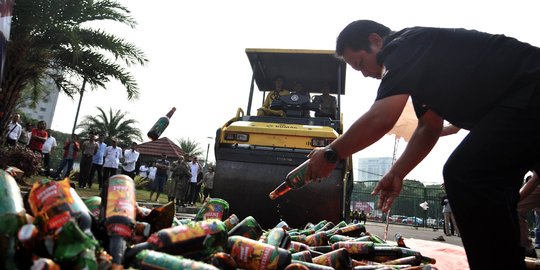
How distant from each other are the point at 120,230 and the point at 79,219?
0.18m

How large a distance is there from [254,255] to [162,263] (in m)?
0.60

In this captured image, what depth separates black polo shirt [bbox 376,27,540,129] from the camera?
6.27 ft

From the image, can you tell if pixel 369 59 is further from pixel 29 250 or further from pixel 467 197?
pixel 29 250

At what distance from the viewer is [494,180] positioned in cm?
180

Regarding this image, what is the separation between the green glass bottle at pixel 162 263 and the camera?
Answer: 1.71m

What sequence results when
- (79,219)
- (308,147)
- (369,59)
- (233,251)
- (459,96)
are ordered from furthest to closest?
(308,147)
(369,59)
(233,251)
(459,96)
(79,219)

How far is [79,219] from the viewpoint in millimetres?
1762

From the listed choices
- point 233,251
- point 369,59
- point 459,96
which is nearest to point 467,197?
point 459,96

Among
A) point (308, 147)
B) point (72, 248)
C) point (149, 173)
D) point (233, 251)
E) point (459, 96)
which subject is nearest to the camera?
point (72, 248)

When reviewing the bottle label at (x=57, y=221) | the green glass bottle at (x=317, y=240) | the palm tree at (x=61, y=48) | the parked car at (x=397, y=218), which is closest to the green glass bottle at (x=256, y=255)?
the bottle label at (x=57, y=221)

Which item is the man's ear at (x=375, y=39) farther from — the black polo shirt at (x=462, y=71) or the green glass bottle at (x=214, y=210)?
the green glass bottle at (x=214, y=210)

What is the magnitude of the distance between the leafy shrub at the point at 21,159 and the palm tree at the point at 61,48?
1.05m

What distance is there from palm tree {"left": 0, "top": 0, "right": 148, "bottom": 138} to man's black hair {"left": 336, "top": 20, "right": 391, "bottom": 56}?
9.40 meters

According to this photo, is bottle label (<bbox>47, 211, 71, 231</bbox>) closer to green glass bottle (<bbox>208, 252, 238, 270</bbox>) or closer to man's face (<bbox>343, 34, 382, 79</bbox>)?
green glass bottle (<bbox>208, 252, 238, 270</bbox>)
